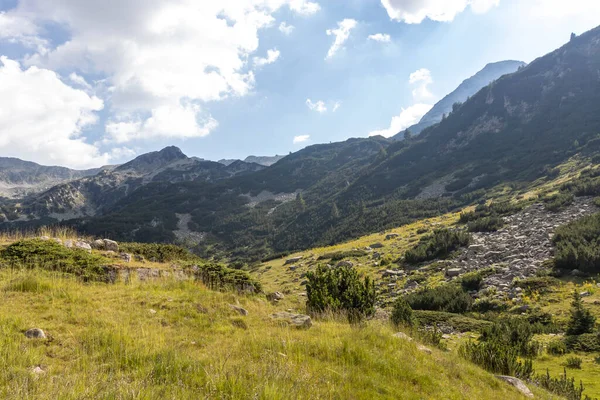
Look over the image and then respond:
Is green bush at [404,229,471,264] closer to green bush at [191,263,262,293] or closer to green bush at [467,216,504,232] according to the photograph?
green bush at [467,216,504,232]

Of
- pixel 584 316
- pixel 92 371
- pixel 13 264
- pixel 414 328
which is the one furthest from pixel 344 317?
pixel 13 264

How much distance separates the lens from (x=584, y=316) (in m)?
9.87

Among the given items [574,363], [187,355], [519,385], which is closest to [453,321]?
[574,363]

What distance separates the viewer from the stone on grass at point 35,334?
5117mm

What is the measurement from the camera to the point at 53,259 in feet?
32.7

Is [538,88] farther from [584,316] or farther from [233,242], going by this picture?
[584,316]

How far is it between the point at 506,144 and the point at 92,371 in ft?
284

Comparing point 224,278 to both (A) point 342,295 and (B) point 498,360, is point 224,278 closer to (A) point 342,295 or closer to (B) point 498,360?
(A) point 342,295

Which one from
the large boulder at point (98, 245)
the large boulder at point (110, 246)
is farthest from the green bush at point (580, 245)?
the large boulder at point (98, 245)

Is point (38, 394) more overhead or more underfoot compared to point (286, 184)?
more underfoot

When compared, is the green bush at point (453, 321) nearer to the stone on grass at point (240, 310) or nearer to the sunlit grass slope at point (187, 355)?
the sunlit grass slope at point (187, 355)

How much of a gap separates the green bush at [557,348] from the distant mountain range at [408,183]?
38.2 m

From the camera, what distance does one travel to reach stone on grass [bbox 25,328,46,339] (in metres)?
5.12

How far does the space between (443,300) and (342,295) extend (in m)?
7.55
